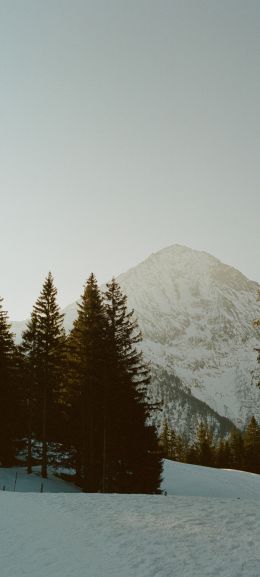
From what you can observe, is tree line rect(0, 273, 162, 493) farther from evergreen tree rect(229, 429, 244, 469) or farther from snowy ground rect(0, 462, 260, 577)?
evergreen tree rect(229, 429, 244, 469)

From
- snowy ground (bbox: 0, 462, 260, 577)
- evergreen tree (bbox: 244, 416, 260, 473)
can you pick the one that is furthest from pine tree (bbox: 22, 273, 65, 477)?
evergreen tree (bbox: 244, 416, 260, 473)

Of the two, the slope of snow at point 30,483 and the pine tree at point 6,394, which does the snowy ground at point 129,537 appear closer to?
the slope of snow at point 30,483

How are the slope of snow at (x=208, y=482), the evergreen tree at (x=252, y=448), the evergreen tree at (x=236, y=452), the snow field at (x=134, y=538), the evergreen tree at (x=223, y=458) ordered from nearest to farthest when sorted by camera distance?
the snow field at (x=134, y=538) → the slope of snow at (x=208, y=482) → the evergreen tree at (x=252, y=448) → the evergreen tree at (x=236, y=452) → the evergreen tree at (x=223, y=458)

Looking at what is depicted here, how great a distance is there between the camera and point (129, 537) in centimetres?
1298

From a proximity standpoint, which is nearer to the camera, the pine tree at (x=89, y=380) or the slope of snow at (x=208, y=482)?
the pine tree at (x=89, y=380)

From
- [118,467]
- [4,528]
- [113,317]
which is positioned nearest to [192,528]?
[4,528]

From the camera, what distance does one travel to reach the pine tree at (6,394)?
3272cm

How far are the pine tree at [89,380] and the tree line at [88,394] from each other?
0.06m

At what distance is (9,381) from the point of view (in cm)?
3341

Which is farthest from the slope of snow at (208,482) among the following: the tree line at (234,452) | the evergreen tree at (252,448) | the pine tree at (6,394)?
the tree line at (234,452)

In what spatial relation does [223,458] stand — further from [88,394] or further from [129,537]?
[129,537]

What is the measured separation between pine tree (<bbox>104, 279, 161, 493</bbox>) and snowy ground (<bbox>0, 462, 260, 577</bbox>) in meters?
8.16

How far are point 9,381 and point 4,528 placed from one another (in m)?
18.2

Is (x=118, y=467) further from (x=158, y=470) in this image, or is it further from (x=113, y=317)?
(x=113, y=317)
